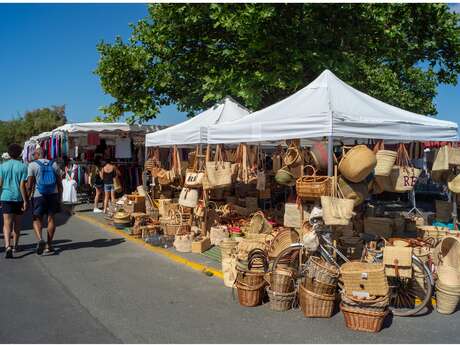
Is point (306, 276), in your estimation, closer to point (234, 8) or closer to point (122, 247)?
point (122, 247)

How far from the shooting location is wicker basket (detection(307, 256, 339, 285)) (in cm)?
516

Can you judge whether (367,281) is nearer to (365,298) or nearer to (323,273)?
(365,298)

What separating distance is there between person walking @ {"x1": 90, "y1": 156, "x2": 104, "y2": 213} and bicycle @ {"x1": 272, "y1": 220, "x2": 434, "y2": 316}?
32.7 feet

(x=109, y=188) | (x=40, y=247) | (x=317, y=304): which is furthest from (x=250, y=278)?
(x=109, y=188)

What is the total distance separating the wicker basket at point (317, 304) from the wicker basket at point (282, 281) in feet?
0.91

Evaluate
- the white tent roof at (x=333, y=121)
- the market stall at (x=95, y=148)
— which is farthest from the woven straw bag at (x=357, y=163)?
the market stall at (x=95, y=148)

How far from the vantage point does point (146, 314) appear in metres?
5.31

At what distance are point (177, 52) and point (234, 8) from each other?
3088mm

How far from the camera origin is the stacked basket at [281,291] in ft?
17.7

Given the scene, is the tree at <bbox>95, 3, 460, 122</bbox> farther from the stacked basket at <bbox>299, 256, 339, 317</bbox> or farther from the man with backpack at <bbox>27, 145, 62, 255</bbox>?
the stacked basket at <bbox>299, 256, 339, 317</bbox>

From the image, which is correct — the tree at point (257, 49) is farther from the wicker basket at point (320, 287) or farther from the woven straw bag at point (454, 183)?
the wicker basket at point (320, 287)

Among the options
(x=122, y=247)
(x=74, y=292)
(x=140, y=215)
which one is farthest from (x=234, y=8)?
(x=74, y=292)

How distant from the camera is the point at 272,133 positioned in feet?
22.5

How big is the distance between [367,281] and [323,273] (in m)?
0.48
